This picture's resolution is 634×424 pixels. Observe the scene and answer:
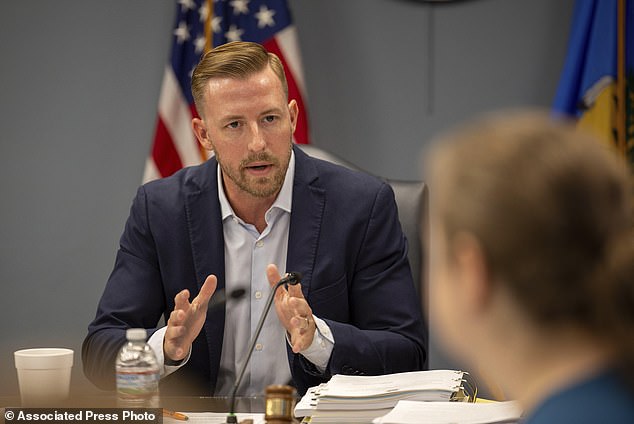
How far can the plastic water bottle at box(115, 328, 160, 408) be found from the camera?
158 cm

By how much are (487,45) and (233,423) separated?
263 cm

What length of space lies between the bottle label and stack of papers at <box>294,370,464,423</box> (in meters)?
0.26

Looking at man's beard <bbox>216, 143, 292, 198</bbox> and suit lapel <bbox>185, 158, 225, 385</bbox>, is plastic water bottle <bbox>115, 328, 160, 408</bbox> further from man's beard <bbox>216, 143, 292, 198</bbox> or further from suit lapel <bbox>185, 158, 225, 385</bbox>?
man's beard <bbox>216, 143, 292, 198</bbox>

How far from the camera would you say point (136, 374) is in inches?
62.5

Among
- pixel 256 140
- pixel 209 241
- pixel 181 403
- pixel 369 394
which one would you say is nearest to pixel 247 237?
pixel 209 241

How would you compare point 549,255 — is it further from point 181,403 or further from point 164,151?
point 164,151

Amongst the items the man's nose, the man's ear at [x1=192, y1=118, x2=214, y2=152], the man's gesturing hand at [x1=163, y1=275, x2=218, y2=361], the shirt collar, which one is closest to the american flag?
the man's ear at [x1=192, y1=118, x2=214, y2=152]

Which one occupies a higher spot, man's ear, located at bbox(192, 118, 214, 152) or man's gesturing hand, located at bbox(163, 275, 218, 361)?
man's ear, located at bbox(192, 118, 214, 152)

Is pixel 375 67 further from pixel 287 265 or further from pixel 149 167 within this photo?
pixel 287 265

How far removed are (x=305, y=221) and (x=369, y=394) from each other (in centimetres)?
83

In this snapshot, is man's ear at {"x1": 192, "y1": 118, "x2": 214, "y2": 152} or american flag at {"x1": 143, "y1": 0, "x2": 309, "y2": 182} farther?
american flag at {"x1": 143, "y1": 0, "x2": 309, "y2": 182}

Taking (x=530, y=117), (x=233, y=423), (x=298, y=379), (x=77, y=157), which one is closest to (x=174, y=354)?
(x=298, y=379)

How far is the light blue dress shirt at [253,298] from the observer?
7.69 ft

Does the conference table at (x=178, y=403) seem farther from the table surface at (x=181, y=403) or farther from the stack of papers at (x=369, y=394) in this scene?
the stack of papers at (x=369, y=394)
